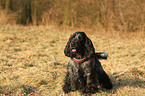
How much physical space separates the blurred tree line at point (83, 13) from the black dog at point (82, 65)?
1073 cm

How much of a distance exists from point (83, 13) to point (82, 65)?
11568 mm

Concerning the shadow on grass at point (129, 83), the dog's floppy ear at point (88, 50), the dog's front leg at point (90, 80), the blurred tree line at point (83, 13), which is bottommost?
the shadow on grass at point (129, 83)

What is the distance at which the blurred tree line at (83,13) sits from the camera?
44.3 feet

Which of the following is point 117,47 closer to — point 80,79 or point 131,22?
point 131,22

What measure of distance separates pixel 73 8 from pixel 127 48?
649 centimetres

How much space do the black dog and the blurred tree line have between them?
10733 millimetres

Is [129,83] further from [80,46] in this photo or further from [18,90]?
[18,90]

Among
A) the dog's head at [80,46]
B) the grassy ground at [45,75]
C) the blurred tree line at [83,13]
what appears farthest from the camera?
the blurred tree line at [83,13]

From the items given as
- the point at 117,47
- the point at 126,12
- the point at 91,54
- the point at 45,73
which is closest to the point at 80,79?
the point at 91,54

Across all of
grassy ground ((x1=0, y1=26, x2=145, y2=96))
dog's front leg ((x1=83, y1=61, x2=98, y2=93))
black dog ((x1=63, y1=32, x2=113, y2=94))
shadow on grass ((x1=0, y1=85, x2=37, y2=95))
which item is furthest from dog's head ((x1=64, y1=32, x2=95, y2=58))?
shadow on grass ((x1=0, y1=85, x2=37, y2=95))

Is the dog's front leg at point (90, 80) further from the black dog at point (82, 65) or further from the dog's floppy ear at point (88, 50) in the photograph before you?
the dog's floppy ear at point (88, 50)

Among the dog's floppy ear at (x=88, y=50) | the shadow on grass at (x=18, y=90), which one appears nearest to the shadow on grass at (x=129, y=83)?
the dog's floppy ear at (x=88, y=50)

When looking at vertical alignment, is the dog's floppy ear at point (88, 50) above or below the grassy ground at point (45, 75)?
above

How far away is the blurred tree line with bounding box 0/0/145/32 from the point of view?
44.3 feet
